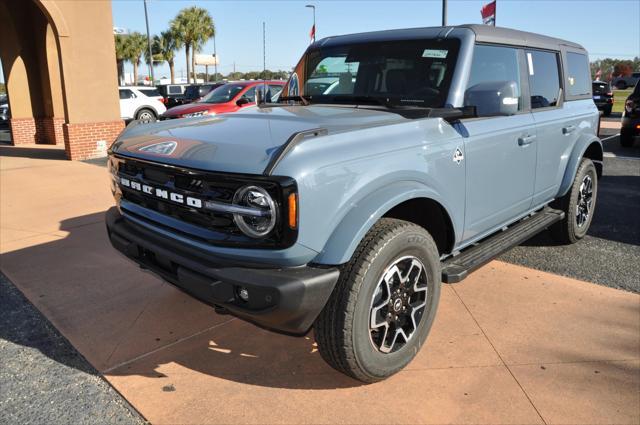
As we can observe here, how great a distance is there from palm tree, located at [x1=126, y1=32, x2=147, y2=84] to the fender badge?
6301cm

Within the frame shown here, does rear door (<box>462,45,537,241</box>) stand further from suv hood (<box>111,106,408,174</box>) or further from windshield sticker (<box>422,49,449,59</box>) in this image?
suv hood (<box>111,106,408,174</box>)

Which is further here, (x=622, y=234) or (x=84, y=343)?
(x=622, y=234)

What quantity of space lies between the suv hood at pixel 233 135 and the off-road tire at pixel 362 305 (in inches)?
23.3

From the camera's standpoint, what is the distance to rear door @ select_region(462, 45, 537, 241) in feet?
10.5

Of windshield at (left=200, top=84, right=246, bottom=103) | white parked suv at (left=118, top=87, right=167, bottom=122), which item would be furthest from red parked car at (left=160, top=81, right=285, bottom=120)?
white parked suv at (left=118, top=87, right=167, bottom=122)

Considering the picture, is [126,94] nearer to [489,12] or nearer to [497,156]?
[489,12]

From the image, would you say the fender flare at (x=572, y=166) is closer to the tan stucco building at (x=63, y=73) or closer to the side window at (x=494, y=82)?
the side window at (x=494, y=82)

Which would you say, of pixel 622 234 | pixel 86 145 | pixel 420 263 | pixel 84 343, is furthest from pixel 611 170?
pixel 86 145

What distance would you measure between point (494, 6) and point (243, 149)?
45.5 ft

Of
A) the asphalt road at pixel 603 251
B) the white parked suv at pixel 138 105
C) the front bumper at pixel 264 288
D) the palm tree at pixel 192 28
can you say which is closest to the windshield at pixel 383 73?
the front bumper at pixel 264 288

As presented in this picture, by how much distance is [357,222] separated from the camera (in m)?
2.34

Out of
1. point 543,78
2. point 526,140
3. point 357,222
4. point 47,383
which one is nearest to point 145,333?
point 47,383

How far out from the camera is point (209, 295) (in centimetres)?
233

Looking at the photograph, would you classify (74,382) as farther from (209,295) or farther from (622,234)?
(622,234)
